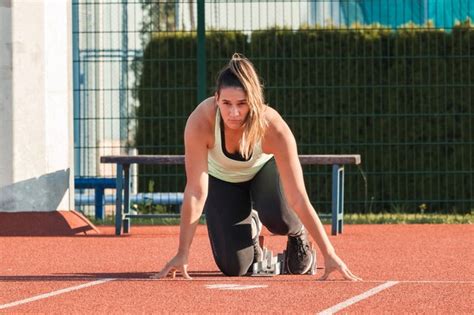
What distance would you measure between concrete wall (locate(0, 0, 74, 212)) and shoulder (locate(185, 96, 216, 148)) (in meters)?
5.12

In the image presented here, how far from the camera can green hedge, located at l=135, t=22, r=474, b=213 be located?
16188 mm

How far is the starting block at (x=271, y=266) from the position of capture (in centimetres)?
906

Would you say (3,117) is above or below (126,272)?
above

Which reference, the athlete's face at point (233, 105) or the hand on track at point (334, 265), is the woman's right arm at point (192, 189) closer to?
the athlete's face at point (233, 105)

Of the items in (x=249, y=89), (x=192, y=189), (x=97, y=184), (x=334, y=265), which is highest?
(x=249, y=89)

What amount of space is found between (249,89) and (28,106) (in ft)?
18.7

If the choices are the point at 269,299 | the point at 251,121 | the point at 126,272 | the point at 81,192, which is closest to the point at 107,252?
the point at 126,272

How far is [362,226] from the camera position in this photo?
15117mm

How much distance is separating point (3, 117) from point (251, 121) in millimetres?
5599

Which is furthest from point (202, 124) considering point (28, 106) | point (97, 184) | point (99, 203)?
→ point (99, 203)

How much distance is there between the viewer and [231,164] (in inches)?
353

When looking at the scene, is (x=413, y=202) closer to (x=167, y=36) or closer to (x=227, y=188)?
(x=167, y=36)

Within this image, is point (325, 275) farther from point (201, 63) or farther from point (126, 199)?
point (201, 63)

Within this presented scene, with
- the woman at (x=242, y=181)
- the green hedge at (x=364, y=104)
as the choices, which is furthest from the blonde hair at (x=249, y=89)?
the green hedge at (x=364, y=104)
